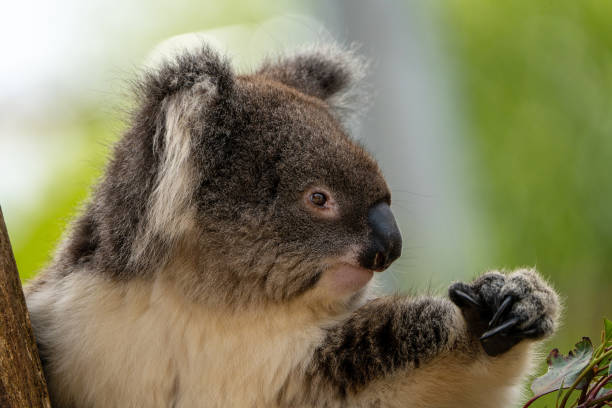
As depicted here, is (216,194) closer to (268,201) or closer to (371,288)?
(268,201)

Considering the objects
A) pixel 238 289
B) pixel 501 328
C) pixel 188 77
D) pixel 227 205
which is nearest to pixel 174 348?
pixel 238 289

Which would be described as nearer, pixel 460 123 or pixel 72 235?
pixel 72 235

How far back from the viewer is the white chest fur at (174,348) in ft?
9.56

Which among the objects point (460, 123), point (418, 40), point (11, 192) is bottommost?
point (11, 192)

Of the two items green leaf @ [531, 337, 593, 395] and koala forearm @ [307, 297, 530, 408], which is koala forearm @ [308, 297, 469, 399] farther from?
green leaf @ [531, 337, 593, 395]

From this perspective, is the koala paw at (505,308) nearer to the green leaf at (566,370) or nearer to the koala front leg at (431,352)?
the koala front leg at (431,352)

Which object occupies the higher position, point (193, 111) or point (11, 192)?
point (193, 111)

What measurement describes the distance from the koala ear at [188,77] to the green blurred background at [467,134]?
12.2 feet

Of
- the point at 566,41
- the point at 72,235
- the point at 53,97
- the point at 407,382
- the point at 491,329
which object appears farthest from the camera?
the point at 53,97

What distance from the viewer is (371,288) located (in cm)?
332

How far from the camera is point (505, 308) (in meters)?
2.58

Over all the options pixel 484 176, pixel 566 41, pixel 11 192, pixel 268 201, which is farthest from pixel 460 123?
pixel 268 201

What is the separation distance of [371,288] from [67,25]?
7352 millimetres

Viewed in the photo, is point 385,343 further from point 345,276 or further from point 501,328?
point 501,328
